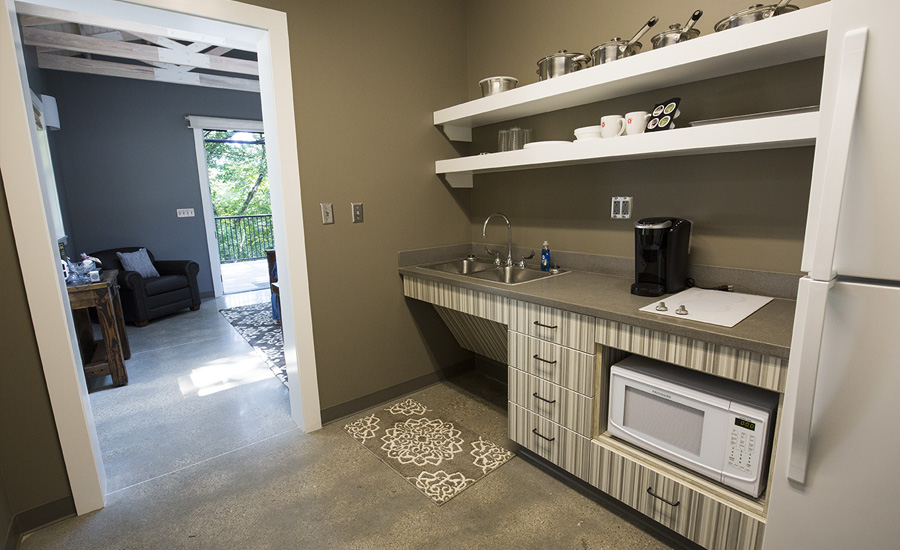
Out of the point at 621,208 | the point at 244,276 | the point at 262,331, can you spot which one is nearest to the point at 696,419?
the point at 621,208

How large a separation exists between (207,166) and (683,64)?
572 cm

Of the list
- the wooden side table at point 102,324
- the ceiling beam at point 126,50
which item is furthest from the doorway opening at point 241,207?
the wooden side table at point 102,324

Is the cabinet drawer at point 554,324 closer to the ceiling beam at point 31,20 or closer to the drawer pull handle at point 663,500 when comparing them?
the drawer pull handle at point 663,500

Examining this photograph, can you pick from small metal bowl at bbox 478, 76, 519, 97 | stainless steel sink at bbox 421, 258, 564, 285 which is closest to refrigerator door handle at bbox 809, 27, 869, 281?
stainless steel sink at bbox 421, 258, 564, 285

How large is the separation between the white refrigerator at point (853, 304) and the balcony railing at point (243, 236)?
7.70 metres

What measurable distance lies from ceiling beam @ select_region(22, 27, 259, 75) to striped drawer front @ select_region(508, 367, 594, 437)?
448cm

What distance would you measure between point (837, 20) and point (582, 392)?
136 cm

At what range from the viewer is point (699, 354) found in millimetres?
1377

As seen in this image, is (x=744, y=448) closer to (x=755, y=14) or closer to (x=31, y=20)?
(x=755, y=14)

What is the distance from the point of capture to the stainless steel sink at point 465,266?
9.09 ft

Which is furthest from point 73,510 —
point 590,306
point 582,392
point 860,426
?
point 860,426

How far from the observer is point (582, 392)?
176cm

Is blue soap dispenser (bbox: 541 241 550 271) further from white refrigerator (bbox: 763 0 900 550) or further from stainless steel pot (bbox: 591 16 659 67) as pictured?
white refrigerator (bbox: 763 0 900 550)

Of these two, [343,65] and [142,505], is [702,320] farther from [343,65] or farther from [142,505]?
[142,505]
